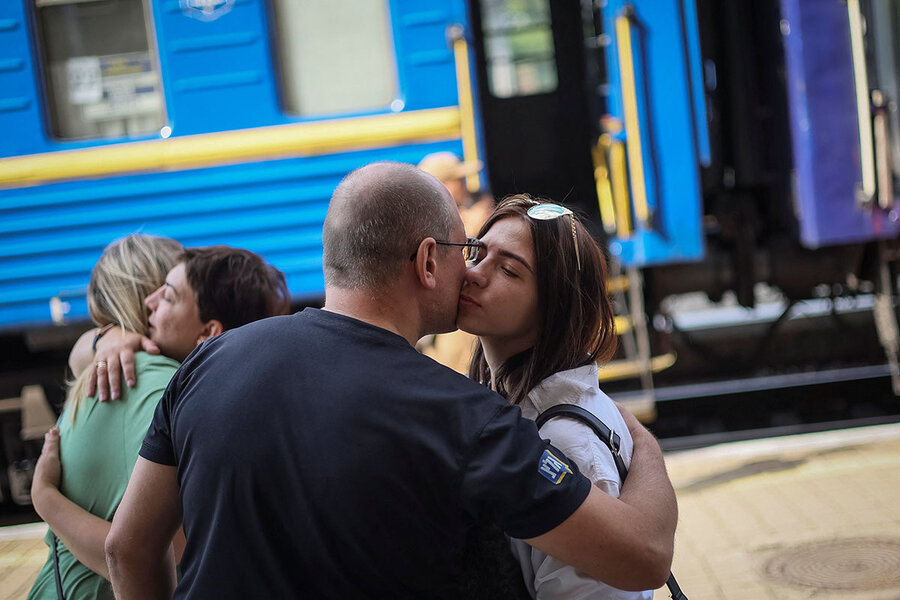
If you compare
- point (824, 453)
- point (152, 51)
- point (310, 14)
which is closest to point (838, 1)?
point (824, 453)

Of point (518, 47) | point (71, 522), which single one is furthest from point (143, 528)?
point (518, 47)

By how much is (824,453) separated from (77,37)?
15.1 ft

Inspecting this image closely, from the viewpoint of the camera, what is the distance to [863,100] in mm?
4871

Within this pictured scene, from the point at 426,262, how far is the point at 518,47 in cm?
431

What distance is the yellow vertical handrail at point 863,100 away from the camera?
484cm

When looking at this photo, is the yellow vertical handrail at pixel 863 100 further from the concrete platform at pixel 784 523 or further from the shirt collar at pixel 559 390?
the shirt collar at pixel 559 390

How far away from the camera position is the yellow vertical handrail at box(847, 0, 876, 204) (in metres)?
4.84

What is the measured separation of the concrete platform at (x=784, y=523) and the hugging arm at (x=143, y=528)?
89.1 inches

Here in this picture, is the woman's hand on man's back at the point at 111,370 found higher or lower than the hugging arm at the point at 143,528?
higher

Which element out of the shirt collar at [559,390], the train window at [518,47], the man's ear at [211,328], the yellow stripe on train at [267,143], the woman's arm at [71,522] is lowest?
the woman's arm at [71,522]

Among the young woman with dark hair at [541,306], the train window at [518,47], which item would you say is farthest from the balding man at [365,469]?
the train window at [518,47]

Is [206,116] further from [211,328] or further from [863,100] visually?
[863,100]

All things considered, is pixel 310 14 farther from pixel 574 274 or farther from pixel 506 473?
A: pixel 506 473

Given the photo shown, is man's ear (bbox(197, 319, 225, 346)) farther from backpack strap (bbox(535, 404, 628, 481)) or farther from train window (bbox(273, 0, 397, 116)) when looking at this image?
train window (bbox(273, 0, 397, 116))
